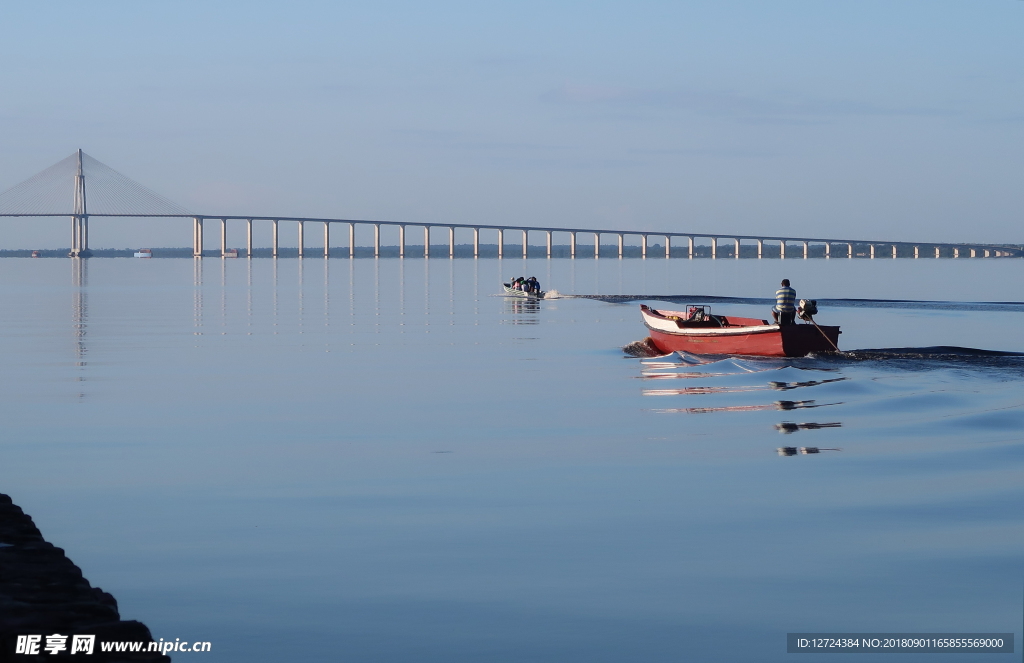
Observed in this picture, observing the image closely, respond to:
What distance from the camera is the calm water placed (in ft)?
28.3

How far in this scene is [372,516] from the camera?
11.9m

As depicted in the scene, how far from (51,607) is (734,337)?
2453 cm

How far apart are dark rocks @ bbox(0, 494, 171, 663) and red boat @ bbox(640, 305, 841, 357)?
2242cm

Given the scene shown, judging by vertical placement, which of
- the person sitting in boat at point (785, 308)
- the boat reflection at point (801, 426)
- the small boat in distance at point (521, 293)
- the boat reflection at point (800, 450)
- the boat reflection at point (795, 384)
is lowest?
the boat reflection at point (800, 450)

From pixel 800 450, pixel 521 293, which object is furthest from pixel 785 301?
pixel 521 293

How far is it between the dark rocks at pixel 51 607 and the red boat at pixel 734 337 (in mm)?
22423

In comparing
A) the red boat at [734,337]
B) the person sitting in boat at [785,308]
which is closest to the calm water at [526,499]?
the red boat at [734,337]

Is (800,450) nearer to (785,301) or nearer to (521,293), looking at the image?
(785,301)

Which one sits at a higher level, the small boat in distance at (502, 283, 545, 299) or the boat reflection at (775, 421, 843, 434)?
the small boat in distance at (502, 283, 545, 299)

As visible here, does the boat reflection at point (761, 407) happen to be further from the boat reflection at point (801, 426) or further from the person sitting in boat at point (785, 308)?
the person sitting in boat at point (785, 308)

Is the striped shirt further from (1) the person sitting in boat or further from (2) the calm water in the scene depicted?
(2) the calm water

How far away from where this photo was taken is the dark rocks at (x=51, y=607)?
6973 mm

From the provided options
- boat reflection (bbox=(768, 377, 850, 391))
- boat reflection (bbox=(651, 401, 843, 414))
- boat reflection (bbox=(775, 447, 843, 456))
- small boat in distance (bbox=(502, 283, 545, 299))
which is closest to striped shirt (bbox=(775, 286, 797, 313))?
boat reflection (bbox=(768, 377, 850, 391))

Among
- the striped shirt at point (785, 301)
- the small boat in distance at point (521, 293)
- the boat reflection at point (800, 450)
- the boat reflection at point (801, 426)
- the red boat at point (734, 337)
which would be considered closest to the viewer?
the boat reflection at point (800, 450)
